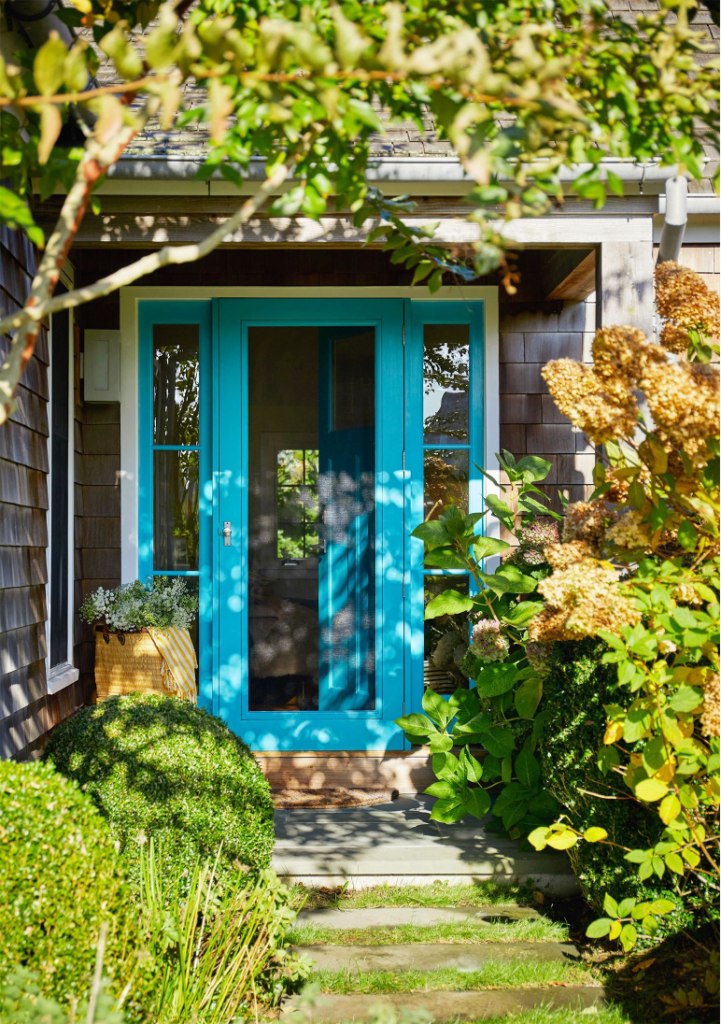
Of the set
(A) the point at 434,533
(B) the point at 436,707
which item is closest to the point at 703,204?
(A) the point at 434,533

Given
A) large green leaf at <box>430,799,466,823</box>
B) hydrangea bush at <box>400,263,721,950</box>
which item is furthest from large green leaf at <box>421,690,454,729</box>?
hydrangea bush at <box>400,263,721,950</box>

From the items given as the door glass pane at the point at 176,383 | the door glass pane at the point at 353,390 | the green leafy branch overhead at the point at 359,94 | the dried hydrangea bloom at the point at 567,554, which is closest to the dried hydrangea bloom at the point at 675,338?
the dried hydrangea bloom at the point at 567,554

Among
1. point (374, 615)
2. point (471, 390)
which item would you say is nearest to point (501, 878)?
point (374, 615)

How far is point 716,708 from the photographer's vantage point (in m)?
1.80

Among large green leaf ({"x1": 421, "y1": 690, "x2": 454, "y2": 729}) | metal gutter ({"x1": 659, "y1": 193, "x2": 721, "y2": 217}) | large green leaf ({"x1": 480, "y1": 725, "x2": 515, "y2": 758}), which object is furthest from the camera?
metal gutter ({"x1": 659, "y1": 193, "x2": 721, "y2": 217})

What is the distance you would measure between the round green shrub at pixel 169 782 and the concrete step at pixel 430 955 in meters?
0.35

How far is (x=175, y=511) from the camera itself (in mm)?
3957

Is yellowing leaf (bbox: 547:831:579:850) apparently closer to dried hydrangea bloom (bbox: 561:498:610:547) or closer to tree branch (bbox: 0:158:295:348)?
dried hydrangea bloom (bbox: 561:498:610:547)

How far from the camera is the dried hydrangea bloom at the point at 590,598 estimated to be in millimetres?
1813

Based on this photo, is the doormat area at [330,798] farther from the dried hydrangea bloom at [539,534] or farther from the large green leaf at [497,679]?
the dried hydrangea bloom at [539,534]

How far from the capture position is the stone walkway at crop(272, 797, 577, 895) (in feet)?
9.61

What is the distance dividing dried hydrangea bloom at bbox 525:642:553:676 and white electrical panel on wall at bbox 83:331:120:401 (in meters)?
2.33

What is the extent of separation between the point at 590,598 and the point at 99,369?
9.25ft

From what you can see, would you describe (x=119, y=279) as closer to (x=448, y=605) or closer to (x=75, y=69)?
(x=75, y=69)
